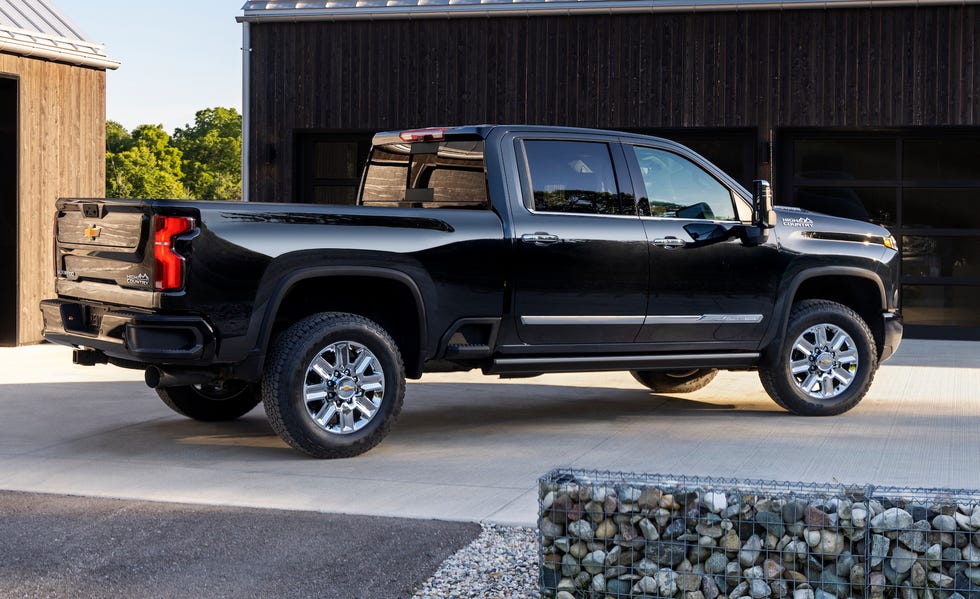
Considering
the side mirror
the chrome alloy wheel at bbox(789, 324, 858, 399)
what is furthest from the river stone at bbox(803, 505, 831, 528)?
the chrome alloy wheel at bbox(789, 324, 858, 399)

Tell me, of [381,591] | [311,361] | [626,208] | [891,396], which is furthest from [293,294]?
[891,396]

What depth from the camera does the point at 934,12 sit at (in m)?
15.1

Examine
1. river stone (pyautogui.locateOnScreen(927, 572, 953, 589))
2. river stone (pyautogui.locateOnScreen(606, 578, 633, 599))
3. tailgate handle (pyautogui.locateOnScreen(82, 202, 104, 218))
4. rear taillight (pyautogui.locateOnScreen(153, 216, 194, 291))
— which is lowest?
river stone (pyautogui.locateOnScreen(606, 578, 633, 599))

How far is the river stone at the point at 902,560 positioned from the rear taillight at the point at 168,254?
4165mm

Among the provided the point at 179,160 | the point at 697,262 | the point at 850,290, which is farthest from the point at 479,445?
the point at 179,160

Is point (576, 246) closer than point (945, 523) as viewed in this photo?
No

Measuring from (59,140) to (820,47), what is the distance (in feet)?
27.9

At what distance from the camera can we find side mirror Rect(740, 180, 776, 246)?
9.09m

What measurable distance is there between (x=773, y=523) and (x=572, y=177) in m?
4.60

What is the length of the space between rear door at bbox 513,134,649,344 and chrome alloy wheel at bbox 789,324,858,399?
1.45 m

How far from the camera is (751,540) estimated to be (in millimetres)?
4387

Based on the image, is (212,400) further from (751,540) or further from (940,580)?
(940,580)

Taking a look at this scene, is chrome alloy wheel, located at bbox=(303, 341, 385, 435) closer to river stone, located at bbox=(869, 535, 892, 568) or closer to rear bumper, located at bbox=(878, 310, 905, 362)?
river stone, located at bbox=(869, 535, 892, 568)

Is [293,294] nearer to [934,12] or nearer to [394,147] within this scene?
[394,147]
